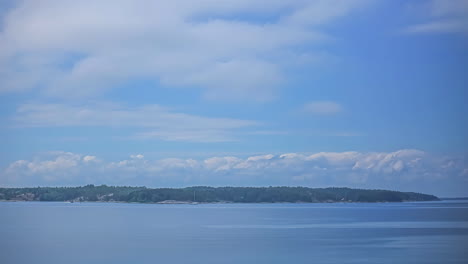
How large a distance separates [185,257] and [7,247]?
1351 centimetres

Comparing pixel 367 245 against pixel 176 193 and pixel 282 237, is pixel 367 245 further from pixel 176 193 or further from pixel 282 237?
pixel 176 193

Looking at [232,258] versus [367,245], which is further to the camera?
[367,245]

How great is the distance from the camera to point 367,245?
43.4 meters

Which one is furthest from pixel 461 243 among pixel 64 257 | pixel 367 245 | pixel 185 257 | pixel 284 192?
pixel 284 192

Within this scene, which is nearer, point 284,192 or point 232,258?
point 232,258

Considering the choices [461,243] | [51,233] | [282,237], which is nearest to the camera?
[461,243]

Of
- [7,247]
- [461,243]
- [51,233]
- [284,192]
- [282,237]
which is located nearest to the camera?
[7,247]

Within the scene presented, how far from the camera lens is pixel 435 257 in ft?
120

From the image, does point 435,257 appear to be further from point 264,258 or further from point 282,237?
point 282,237

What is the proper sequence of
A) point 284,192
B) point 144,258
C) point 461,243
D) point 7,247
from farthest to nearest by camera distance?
1. point 284,192
2. point 461,243
3. point 7,247
4. point 144,258

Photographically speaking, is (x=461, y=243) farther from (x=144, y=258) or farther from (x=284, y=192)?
(x=284, y=192)

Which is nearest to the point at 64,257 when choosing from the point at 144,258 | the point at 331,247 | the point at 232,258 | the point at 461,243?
the point at 144,258

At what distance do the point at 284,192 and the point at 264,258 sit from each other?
153 metres

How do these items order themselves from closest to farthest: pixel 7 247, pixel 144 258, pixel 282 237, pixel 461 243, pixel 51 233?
1. pixel 144 258
2. pixel 7 247
3. pixel 461 243
4. pixel 282 237
5. pixel 51 233
